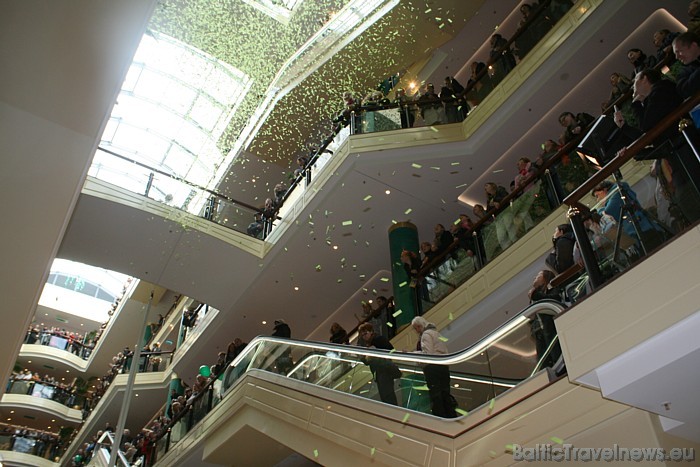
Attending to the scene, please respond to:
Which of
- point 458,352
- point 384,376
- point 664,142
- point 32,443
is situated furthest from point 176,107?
point 664,142

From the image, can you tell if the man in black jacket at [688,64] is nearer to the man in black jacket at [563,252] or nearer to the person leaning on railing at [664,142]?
the person leaning on railing at [664,142]

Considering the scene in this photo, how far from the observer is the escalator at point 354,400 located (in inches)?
143

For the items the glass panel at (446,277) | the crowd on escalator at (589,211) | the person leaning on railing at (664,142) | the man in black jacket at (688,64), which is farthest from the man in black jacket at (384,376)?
the glass panel at (446,277)

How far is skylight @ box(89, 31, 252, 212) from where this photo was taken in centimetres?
1434

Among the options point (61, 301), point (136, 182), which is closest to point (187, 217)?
point (136, 182)

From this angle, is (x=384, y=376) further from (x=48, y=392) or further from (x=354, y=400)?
(x=48, y=392)

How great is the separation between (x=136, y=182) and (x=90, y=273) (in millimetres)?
17640

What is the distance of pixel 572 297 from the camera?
3455 mm

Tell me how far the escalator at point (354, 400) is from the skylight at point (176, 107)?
852 cm

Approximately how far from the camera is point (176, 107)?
16.2 meters

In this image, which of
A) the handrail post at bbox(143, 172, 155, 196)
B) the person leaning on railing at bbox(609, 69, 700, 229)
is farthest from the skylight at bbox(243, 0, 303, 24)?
the person leaning on railing at bbox(609, 69, 700, 229)

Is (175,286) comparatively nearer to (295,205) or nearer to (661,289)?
(295,205)

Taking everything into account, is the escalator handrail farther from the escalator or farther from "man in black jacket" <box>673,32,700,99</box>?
"man in black jacket" <box>673,32,700,99</box>

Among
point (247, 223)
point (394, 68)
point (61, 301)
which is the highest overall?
point (61, 301)
